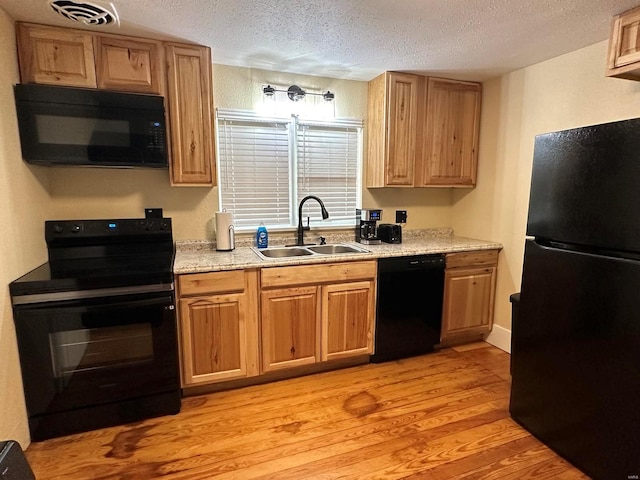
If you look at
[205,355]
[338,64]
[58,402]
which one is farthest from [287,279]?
[338,64]

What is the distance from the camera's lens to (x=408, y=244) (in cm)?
302

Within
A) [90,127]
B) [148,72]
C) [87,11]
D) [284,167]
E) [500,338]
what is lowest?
[500,338]

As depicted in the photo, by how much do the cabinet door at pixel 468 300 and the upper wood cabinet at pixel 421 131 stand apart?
32.5 inches

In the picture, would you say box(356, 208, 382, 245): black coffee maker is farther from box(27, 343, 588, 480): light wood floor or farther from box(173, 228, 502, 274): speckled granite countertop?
box(27, 343, 588, 480): light wood floor

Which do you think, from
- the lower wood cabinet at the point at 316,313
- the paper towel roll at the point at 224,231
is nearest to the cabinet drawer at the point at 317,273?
the lower wood cabinet at the point at 316,313

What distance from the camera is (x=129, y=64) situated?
215 cm

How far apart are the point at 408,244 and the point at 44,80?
2.72 metres

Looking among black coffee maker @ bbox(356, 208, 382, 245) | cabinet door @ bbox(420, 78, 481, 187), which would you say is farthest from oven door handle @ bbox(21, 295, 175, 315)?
cabinet door @ bbox(420, 78, 481, 187)

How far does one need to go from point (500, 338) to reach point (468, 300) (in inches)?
19.1

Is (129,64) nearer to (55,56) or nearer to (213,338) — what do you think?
(55,56)

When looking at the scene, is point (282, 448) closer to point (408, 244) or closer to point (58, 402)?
point (58, 402)

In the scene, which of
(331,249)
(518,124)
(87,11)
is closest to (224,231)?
(331,249)

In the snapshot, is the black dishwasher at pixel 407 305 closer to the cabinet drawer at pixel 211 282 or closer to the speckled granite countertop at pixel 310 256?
the speckled granite countertop at pixel 310 256

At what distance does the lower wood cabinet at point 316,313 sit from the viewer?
240cm
